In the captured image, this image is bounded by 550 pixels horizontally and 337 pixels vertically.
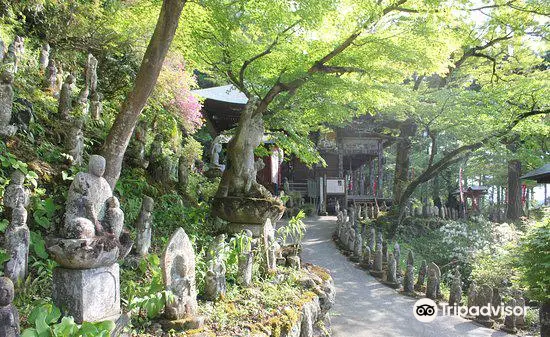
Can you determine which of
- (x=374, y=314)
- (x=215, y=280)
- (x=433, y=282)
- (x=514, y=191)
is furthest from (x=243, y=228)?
(x=514, y=191)

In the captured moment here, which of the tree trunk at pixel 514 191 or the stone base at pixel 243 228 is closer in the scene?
the stone base at pixel 243 228

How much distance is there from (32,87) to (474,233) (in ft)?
51.1

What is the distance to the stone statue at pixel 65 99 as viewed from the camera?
6.54 metres

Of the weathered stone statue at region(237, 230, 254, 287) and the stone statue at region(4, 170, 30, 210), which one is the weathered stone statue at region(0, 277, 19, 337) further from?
the weathered stone statue at region(237, 230, 254, 287)

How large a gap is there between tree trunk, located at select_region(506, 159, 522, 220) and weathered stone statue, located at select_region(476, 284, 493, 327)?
1404 centimetres

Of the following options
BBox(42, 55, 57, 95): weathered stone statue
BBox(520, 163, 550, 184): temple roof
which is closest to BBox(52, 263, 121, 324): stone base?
BBox(42, 55, 57, 95): weathered stone statue

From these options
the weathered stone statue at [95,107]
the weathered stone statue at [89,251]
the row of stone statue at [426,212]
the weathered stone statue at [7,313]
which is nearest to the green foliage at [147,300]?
the weathered stone statue at [89,251]

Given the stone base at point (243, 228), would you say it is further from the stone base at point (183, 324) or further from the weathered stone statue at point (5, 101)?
the weathered stone statue at point (5, 101)

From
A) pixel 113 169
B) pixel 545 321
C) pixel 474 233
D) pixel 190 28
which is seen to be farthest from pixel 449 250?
pixel 113 169

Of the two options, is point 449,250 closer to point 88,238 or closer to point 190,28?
point 190,28

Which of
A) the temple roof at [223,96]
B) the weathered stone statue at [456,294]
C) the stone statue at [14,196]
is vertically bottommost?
the weathered stone statue at [456,294]

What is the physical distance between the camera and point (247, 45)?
8984 mm

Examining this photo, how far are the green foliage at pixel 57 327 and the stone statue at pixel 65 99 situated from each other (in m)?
4.95

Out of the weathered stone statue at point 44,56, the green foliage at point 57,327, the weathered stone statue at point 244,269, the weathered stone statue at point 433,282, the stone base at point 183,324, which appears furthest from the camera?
the weathered stone statue at point 433,282
